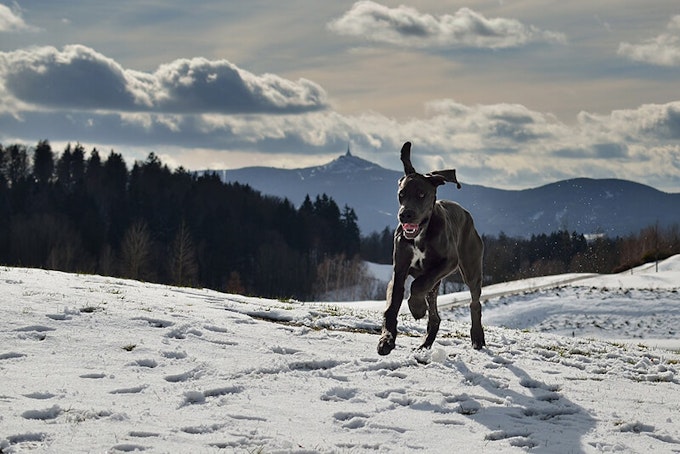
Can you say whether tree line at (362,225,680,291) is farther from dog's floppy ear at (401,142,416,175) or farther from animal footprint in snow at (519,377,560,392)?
dog's floppy ear at (401,142,416,175)

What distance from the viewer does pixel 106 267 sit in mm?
81188

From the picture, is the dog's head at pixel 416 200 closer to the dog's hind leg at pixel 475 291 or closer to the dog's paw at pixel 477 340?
the dog's hind leg at pixel 475 291

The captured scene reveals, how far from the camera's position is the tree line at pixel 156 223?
89.9m

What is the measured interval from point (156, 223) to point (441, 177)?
101 meters

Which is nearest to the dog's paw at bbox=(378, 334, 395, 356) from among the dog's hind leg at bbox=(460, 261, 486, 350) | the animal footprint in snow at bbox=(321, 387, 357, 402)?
the animal footprint in snow at bbox=(321, 387, 357, 402)

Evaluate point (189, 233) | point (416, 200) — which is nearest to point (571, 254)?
point (189, 233)

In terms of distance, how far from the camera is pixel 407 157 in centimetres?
1002

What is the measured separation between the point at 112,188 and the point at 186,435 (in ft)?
359

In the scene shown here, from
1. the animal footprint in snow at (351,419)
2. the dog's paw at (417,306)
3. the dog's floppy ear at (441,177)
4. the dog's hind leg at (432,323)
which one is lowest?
the animal footprint in snow at (351,419)

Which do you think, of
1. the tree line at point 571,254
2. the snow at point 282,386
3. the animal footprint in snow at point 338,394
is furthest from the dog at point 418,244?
the tree line at point 571,254

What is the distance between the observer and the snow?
21.7ft

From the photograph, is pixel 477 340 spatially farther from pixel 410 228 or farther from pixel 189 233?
pixel 189 233

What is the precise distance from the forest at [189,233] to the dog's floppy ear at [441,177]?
7488 centimetres

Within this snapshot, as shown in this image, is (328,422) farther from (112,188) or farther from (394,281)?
(112,188)
